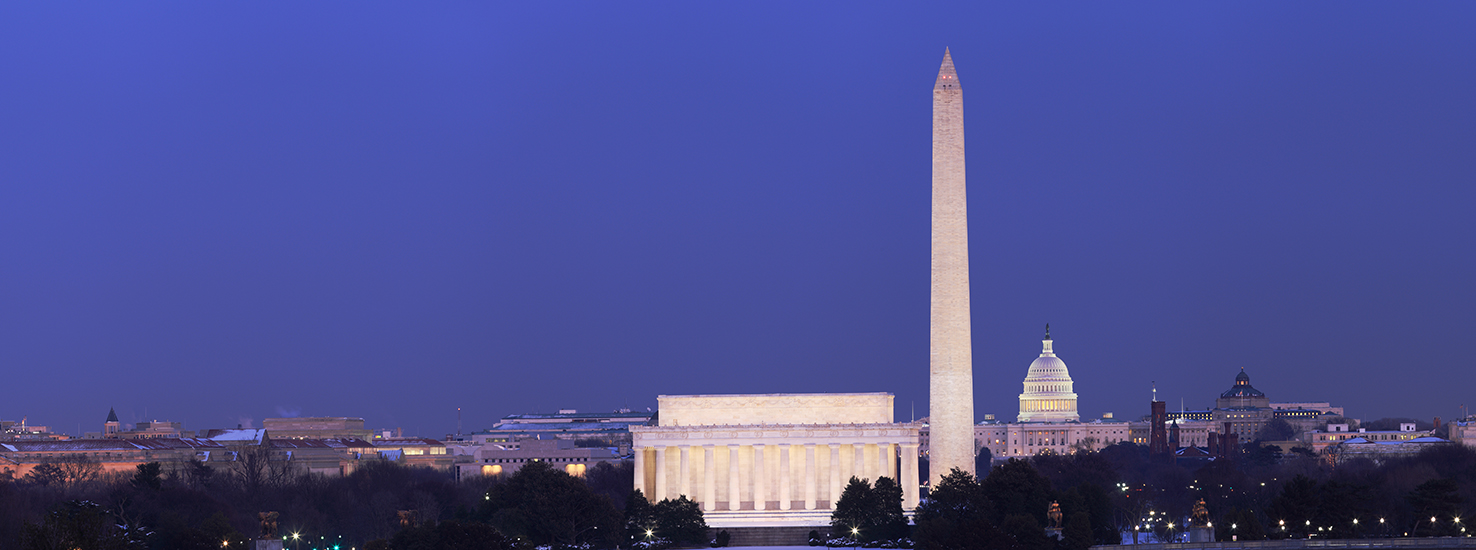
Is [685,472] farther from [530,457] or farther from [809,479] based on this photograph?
[530,457]

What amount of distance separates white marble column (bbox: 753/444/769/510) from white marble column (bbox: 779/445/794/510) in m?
0.64

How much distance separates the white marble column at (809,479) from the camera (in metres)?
93.9

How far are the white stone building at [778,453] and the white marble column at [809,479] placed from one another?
4 cm

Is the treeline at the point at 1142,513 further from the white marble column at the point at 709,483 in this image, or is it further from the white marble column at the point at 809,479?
the white marble column at the point at 709,483

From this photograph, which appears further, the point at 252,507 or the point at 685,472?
the point at 252,507

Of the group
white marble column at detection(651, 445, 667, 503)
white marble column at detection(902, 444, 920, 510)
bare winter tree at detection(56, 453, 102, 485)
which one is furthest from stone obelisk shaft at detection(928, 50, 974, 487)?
bare winter tree at detection(56, 453, 102, 485)

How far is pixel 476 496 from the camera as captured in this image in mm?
111938

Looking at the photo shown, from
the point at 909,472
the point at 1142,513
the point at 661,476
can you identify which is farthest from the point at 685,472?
the point at 1142,513

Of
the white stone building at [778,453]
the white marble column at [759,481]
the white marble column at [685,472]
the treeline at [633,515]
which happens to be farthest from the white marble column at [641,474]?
the treeline at [633,515]

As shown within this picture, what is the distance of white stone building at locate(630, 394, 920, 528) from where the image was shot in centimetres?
9406

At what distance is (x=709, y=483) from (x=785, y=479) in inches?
133

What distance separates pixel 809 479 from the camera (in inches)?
3698

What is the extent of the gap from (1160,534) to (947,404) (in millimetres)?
10454

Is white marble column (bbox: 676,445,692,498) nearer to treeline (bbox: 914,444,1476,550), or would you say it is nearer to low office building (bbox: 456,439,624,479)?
treeline (bbox: 914,444,1476,550)
